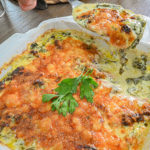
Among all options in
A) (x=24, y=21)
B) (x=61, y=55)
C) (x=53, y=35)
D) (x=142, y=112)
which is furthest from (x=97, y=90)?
(x=24, y=21)

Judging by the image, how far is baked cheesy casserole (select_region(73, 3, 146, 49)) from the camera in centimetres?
191

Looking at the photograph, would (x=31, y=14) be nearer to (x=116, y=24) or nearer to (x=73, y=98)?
(x=116, y=24)

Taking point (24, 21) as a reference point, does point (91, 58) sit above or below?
below

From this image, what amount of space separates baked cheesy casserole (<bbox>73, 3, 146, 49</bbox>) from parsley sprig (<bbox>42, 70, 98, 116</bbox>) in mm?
531

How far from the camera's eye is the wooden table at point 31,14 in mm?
2889

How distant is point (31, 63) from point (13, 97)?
1.59ft

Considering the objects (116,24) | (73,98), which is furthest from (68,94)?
(116,24)

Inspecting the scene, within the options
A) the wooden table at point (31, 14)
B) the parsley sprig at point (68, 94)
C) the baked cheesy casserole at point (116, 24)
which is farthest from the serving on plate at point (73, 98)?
the wooden table at point (31, 14)

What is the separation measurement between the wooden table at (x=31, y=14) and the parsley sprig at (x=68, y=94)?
1.44 m

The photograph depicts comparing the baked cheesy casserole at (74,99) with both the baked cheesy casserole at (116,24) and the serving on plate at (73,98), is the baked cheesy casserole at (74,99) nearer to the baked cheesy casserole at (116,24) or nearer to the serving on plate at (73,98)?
the serving on plate at (73,98)

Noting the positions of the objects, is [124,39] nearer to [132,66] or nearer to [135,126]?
[132,66]

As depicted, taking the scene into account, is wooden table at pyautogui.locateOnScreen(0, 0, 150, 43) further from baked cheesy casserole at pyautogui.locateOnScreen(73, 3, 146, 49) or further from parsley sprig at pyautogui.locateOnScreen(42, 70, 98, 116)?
parsley sprig at pyautogui.locateOnScreen(42, 70, 98, 116)

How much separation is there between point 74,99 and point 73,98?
0.01 m

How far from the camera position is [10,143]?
1.62 m
